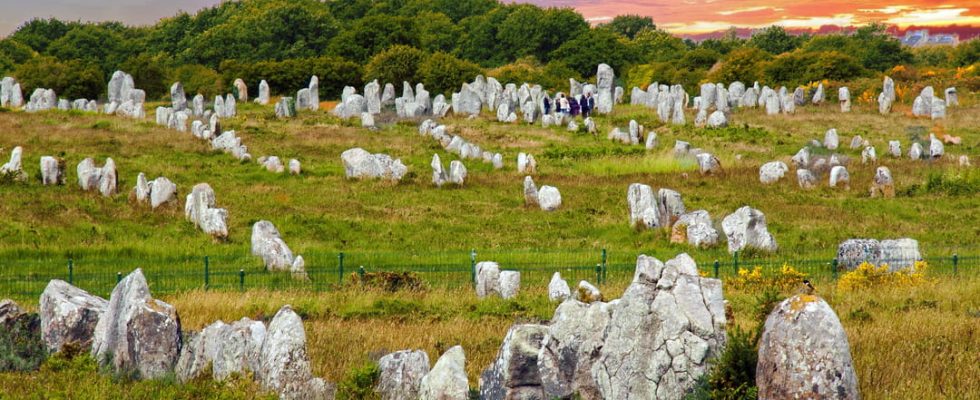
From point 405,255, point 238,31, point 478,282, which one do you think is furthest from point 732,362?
point 238,31

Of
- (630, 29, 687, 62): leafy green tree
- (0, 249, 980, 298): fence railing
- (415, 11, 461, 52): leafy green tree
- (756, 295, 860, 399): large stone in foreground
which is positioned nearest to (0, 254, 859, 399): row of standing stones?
(756, 295, 860, 399): large stone in foreground

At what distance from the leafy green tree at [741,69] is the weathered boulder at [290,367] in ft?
232

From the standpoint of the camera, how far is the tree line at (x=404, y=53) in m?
78.4

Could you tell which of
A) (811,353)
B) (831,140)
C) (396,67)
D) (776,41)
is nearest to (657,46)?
(776,41)

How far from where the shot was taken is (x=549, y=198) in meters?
32.6

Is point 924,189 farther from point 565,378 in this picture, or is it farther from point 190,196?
point 565,378

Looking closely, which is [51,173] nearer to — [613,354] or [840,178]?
[840,178]

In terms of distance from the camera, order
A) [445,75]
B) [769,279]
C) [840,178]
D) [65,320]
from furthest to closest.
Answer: [445,75]
[840,178]
[769,279]
[65,320]

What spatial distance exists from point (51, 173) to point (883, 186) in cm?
2667

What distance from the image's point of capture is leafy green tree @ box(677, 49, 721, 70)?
93.6 m

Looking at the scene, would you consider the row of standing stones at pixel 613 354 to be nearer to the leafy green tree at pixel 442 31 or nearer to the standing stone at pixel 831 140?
the standing stone at pixel 831 140

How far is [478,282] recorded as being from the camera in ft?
70.4

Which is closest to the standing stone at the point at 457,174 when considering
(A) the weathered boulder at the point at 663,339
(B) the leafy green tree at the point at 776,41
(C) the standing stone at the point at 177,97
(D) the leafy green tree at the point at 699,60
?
(A) the weathered boulder at the point at 663,339

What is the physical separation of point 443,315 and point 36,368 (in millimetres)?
6973
